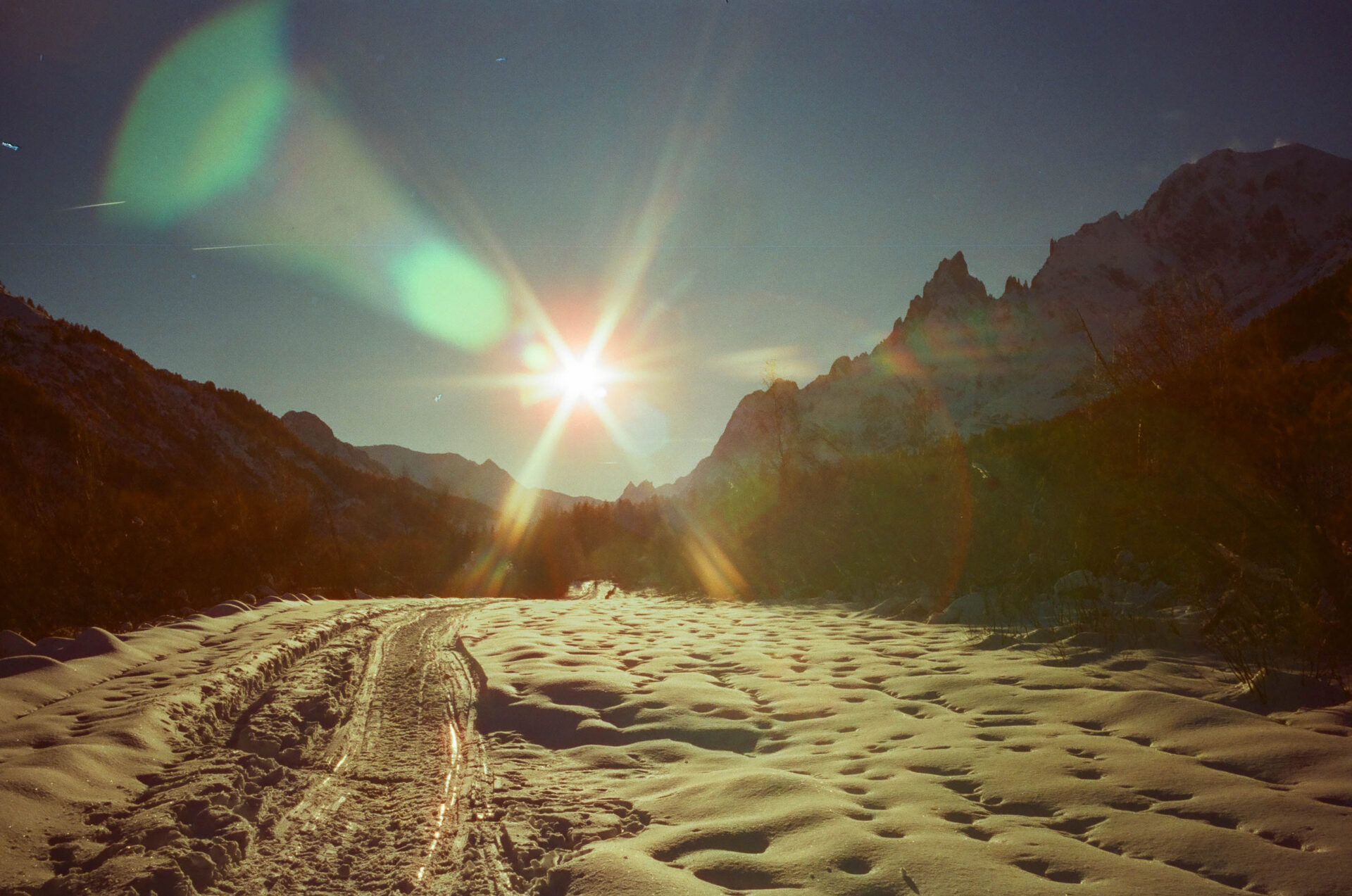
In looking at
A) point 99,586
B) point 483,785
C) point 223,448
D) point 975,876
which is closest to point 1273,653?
point 975,876

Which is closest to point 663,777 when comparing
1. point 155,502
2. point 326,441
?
point 155,502

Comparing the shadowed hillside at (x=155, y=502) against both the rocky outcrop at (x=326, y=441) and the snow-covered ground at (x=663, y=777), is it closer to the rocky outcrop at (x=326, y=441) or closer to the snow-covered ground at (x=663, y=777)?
the snow-covered ground at (x=663, y=777)

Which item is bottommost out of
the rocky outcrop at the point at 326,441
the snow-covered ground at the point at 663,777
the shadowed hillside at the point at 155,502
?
the snow-covered ground at the point at 663,777

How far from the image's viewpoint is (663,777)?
3123 mm

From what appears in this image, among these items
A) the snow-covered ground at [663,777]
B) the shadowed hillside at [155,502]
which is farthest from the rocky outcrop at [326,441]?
the snow-covered ground at [663,777]

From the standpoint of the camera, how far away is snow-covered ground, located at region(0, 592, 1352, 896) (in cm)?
213

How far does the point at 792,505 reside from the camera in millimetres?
16031

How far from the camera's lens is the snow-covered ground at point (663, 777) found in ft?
7.00

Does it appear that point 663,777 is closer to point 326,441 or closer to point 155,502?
point 155,502

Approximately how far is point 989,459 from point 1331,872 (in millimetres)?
9797

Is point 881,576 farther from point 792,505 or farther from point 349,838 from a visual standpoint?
point 349,838

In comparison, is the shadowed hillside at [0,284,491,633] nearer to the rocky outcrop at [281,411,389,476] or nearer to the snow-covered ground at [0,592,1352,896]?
the snow-covered ground at [0,592,1352,896]

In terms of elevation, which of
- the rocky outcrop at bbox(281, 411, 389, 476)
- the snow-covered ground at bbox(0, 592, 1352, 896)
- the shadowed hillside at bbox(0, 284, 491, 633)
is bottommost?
the snow-covered ground at bbox(0, 592, 1352, 896)

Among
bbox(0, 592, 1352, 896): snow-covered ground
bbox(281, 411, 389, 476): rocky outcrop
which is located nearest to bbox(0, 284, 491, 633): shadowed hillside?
bbox(0, 592, 1352, 896): snow-covered ground
